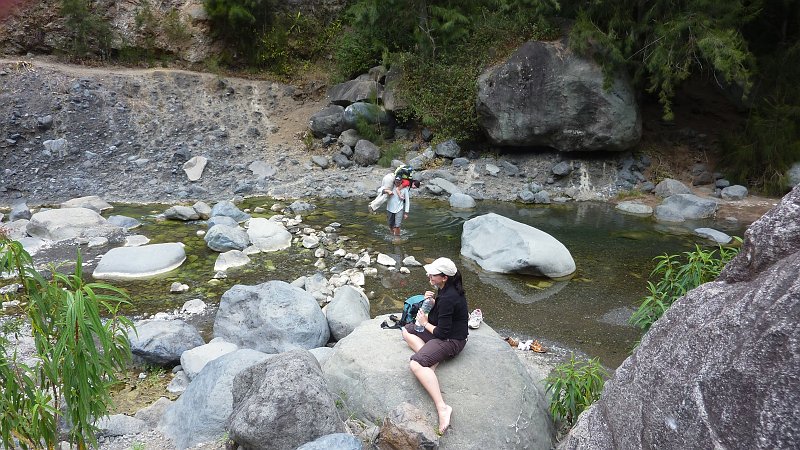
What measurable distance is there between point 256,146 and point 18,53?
8.53 metres

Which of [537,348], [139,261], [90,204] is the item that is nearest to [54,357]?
[537,348]

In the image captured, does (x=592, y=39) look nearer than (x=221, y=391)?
No

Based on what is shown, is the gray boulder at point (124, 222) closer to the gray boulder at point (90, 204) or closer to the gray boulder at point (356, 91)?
the gray boulder at point (90, 204)

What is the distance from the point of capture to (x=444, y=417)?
4.55 m

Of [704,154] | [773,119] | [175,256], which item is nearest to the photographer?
[175,256]

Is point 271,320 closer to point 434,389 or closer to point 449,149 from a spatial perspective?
point 434,389

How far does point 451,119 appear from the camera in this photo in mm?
17172

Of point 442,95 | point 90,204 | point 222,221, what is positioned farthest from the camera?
point 442,95

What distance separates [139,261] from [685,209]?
476 inches

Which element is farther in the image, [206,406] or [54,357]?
[206,406]

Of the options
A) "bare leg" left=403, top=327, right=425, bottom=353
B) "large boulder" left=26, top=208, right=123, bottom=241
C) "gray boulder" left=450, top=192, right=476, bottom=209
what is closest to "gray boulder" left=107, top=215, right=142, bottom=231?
"large boulder" left=26, top=208, right=123, bottom=241

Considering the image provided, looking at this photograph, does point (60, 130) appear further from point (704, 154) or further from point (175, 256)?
point (704, 154)

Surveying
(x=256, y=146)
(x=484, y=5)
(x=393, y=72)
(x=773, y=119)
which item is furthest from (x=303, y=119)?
(x=773, y=119)

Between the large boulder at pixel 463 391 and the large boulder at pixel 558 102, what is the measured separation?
38.9ft
